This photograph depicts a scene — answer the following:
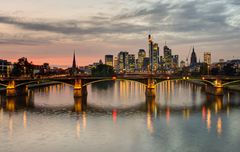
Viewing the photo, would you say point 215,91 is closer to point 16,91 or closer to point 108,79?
point 108,79

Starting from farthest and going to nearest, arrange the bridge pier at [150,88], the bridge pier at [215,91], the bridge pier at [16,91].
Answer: the bridge pier at [215,91] → the bridge pier at [16,91] → the bridge pier at [150,88]

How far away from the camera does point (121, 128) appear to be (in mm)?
44781

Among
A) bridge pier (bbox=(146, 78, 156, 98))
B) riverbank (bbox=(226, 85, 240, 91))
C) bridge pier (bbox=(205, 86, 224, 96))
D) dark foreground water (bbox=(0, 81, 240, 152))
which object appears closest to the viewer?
dark foreground water (bbox=(0, 81, 240, 152))

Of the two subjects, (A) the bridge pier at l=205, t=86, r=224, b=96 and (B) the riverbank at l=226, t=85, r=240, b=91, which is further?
(B) the riverbank at l=226, t=85, r=240, b=91

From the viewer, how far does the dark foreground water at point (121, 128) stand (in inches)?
1391

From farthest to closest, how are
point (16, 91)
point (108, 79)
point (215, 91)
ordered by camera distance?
point (16, 91), point (215, 91), point (108, 79)

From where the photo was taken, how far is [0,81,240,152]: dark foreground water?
35.3 meters

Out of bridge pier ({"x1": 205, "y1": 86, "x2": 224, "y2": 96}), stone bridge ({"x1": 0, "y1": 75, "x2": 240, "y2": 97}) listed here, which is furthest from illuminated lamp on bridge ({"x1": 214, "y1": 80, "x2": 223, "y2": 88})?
bridge pier ({"x1": 205, "y1": 86, "x2": 224, "y2": 96})

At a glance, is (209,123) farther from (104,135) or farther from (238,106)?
(238,106)

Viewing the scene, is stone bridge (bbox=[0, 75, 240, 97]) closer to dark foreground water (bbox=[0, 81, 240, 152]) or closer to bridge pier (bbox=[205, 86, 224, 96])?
bridge pier (bbox=[205, 86, 224, 96])

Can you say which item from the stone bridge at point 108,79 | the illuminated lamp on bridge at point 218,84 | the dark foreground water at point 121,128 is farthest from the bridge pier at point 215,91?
the dark foreground water at point 121,128

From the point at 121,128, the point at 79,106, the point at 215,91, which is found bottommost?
the point at 121,128

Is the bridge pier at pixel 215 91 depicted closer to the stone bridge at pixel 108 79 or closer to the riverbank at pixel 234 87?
the stone bridge at pixel 108 79

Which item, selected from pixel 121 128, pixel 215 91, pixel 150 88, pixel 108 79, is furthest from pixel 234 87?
pixel 121 128
